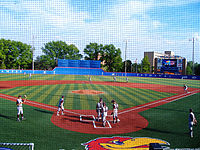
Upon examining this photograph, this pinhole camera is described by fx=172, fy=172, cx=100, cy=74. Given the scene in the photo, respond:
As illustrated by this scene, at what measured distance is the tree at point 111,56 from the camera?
4518cm

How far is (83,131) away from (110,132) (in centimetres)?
114

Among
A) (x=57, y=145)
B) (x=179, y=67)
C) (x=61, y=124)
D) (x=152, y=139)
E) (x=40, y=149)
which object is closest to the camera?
(x=40, y=149)

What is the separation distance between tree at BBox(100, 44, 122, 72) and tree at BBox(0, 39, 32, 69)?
20.5 metres

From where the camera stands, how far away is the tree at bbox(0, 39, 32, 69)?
4353 centimetres

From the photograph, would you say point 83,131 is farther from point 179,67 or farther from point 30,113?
point 179,67

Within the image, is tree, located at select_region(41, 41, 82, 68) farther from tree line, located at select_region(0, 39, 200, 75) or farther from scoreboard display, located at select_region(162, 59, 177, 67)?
scoreboard display, located at select_region(162, 59, 177, 67)

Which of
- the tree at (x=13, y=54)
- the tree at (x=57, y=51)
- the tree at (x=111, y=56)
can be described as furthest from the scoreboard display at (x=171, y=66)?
the tree at (x=13, y=54)

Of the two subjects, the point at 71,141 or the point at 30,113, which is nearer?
the point at 71,141

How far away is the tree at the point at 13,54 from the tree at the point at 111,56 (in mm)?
20484

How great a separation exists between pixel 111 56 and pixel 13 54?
83.7 feet

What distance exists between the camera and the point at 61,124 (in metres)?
7.96

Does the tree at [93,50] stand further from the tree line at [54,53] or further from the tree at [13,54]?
the tree at [13,54]

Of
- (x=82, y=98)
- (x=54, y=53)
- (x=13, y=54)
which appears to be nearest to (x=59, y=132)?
(x=82, y=98)

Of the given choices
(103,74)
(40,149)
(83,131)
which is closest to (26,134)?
(40,149)
